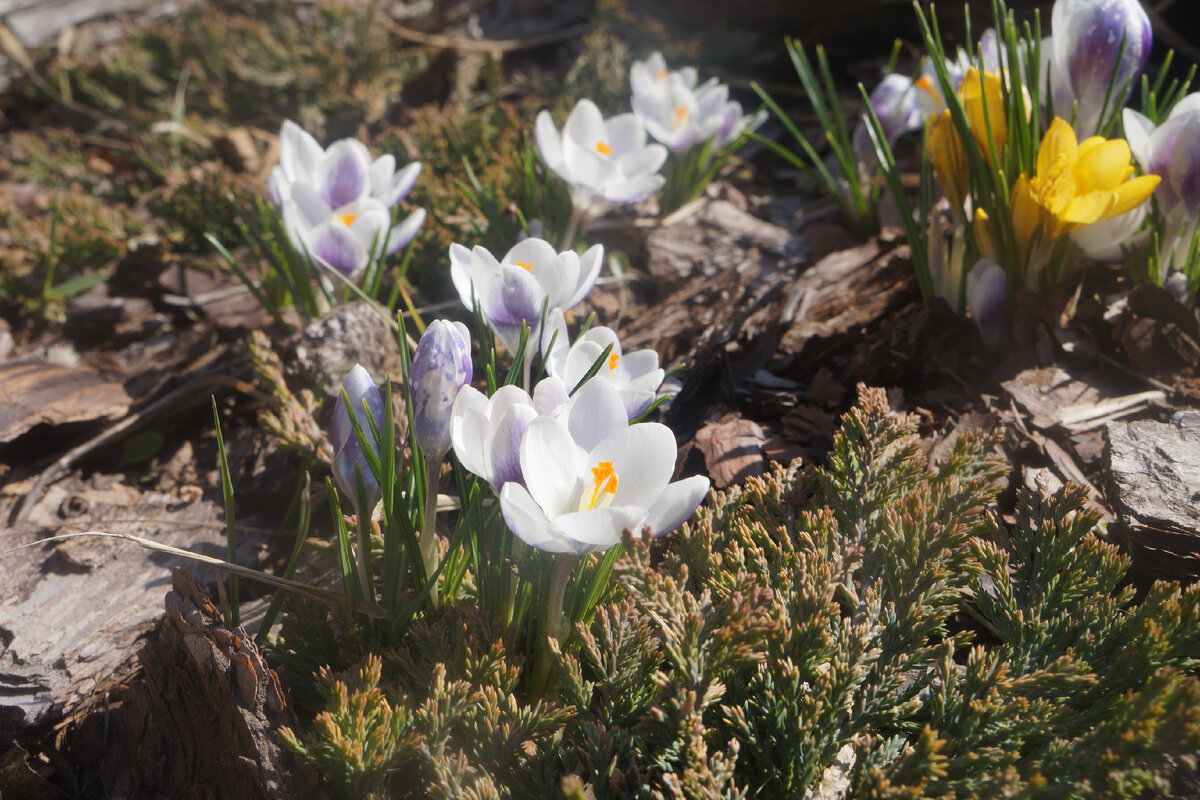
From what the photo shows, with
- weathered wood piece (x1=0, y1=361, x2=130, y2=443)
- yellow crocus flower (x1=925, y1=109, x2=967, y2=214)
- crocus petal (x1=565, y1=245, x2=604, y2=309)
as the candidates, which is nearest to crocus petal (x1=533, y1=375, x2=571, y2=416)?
crocus petal (x1=565, y1=245, x2=604, y2=309)

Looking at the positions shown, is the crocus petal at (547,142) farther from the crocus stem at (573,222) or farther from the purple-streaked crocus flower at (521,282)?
the purple-streaked crocus flower at (521,282)

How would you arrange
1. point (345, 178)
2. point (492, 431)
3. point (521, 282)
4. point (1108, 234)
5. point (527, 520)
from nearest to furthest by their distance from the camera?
point (527, 520) < point (492, 431) < point (521, 282) < point (1108, 234) < point (345, 178)

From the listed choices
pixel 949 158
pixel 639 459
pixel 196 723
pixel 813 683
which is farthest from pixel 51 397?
pixel 949 158

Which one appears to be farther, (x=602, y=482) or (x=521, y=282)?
(x=521, y=282)

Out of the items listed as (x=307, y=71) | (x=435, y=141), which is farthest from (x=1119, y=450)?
(x=307, y=71)

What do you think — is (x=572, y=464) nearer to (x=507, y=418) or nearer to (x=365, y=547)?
(x=507, y=418)

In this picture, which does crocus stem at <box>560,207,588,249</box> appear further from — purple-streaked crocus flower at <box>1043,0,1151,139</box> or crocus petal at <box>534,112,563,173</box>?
purple-streaked crocus flower at <box>1043,0,1151,139</box>

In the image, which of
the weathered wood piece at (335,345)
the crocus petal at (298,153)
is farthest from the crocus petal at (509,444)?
the crocus petal at (298,153)
